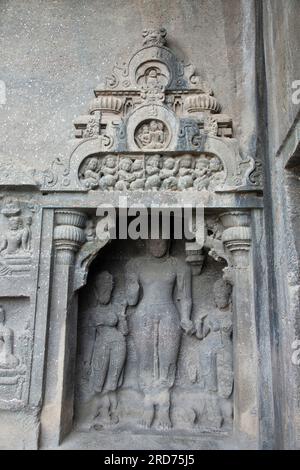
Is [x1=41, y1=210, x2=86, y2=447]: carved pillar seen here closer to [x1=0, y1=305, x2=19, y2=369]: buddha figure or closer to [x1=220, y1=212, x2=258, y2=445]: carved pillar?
[x1=0, y1=305, x2=19, y2=369]: buddha figure

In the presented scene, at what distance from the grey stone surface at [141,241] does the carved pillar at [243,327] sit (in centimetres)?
2

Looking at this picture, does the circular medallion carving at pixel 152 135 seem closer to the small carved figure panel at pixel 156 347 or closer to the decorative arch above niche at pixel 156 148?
the decorative arch above niche at pixel 156 148

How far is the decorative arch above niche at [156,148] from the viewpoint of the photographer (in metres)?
4.83

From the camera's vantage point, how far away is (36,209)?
4859 millimetres

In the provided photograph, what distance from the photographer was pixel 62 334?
184 inches

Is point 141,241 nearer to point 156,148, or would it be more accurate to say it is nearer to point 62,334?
point 156,148

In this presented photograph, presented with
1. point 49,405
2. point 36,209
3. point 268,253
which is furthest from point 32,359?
point 268,253

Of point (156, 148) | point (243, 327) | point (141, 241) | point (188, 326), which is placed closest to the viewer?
point (243, 327)

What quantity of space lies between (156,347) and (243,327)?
4.06 ft

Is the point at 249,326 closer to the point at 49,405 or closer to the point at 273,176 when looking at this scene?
the point at 273,176

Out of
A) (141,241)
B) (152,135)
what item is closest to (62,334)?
(141,241)

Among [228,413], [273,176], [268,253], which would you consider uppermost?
[273,176]

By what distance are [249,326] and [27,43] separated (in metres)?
4.48

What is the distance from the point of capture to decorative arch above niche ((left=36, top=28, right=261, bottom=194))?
483 cm
